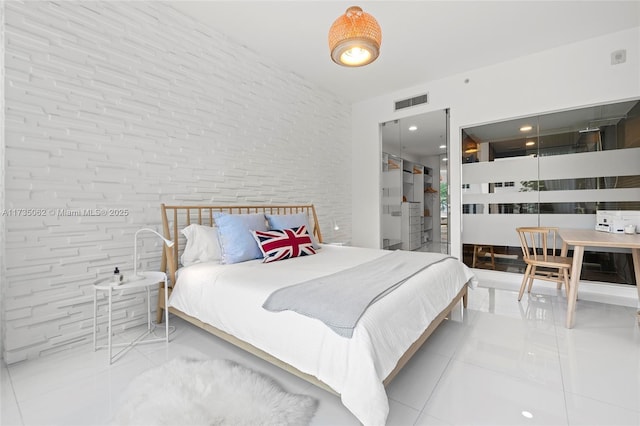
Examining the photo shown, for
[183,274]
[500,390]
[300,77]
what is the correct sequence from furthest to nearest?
[300,77] < [183,274] < [500,390]

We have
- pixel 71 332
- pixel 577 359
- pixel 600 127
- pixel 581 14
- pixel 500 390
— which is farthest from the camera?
pixel 600 127

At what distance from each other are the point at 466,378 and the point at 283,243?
1765 mm

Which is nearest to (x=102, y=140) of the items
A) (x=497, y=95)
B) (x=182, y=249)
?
(x=182, y=249)

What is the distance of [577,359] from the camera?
6.58 ft

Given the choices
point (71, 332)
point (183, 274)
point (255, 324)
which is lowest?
point (71, 332)

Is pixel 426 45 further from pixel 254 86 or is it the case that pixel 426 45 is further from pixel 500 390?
pixel 500 390

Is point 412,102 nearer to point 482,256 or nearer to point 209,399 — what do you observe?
point 482,256

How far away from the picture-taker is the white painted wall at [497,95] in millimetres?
3311

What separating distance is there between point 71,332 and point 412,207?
466 cm

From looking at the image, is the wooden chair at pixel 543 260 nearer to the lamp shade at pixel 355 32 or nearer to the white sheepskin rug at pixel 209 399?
the lamp shade at pixel 355 32

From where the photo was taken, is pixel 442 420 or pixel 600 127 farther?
pixel 600 127

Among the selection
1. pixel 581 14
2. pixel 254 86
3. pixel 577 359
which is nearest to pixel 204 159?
pixel 254 86

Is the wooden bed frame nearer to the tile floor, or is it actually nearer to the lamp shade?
the tile floor

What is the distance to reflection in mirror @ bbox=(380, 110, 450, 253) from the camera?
4875 millimetres
